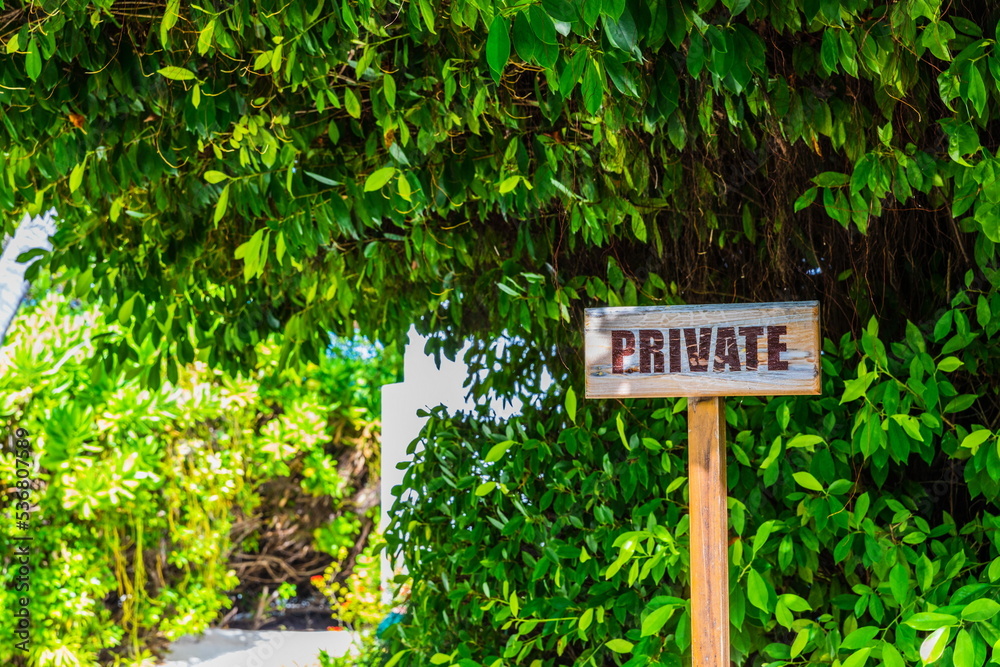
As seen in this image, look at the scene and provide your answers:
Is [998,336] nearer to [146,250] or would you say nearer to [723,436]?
[723,436]

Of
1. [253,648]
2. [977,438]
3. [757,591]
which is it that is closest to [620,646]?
[757,591]

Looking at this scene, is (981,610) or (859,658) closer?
(981,610)

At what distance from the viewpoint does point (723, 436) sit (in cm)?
169

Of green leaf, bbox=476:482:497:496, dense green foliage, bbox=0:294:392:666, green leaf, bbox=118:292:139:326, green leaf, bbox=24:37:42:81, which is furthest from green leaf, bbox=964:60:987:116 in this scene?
dense green foliage, bbox=0:294:392:666

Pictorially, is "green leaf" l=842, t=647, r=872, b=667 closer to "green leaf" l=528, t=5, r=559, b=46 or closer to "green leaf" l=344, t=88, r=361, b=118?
"green leaf" l=528, t=5, r=559, b=46

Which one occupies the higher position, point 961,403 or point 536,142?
point 536,142

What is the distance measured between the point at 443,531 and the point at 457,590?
26cm

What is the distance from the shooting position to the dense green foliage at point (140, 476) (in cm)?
491

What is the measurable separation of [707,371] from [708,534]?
0.28 metres

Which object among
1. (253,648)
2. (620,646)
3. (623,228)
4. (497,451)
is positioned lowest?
(253,648)

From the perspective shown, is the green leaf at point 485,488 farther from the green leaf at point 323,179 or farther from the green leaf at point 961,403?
the green leaf at point 961,403

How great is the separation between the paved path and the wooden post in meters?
4.33

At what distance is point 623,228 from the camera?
214 cm

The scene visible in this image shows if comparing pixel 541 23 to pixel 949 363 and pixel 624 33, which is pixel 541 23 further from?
pixel 949 363
